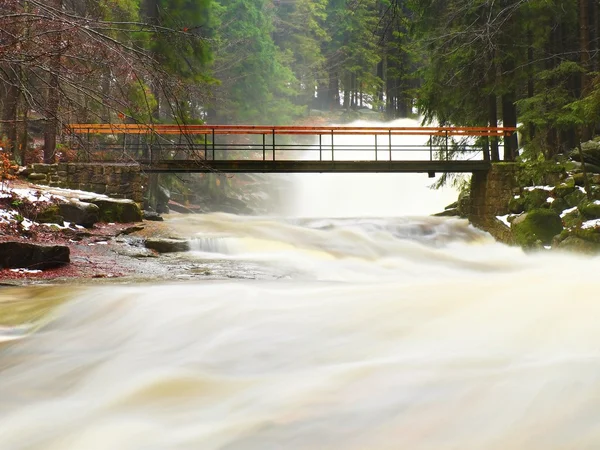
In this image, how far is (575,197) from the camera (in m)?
14.2

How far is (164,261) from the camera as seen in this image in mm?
10711

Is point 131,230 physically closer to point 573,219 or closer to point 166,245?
point 166,245

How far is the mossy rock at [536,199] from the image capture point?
15222 mm

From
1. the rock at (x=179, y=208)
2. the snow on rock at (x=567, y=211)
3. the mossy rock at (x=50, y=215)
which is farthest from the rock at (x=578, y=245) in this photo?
the rock at (x=179, y=208)

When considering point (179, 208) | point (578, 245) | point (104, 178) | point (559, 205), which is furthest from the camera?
point (179, 208)

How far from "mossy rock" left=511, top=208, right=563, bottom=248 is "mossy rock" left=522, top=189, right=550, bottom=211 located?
3.08ft

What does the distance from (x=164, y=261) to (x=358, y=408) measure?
776cm

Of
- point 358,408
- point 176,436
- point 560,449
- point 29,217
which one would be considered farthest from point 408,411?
point 29,217

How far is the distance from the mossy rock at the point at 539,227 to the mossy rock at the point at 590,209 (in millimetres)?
781

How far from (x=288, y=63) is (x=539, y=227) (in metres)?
37.3

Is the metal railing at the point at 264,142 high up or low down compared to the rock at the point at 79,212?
up

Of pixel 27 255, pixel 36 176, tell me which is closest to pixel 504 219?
pixel 27 255

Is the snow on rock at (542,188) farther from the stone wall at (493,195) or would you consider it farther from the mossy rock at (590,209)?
the mossy rock at (590,209)

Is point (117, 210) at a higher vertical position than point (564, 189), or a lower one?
lower
